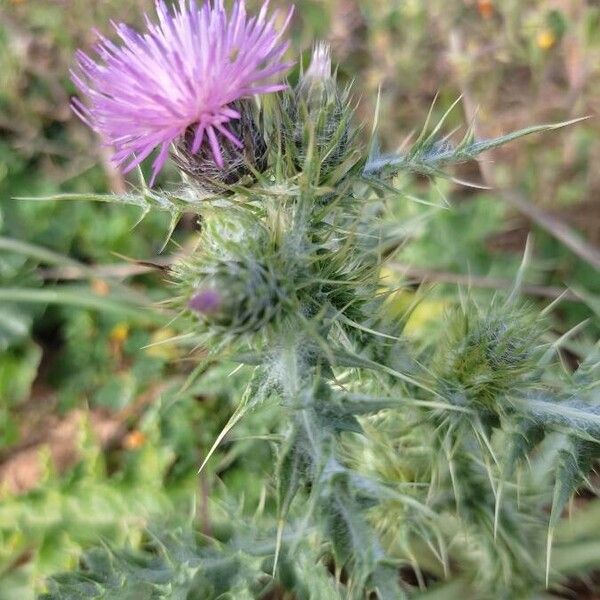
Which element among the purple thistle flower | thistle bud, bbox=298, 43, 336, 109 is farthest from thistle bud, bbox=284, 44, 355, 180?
the purple thistle flower

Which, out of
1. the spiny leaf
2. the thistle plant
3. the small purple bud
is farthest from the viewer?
the spiny leaf

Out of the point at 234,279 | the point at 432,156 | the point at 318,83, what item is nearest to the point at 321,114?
the point at 318,83

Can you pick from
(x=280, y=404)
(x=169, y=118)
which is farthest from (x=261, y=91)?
(x=280, y=404)

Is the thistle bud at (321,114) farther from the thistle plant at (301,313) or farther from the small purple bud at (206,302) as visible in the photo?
the small purple bud at (206,302)

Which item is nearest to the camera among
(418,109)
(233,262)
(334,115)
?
(233,262)

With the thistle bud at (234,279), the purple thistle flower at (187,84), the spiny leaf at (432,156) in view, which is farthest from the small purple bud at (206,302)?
the spiny leaf at (432,156)

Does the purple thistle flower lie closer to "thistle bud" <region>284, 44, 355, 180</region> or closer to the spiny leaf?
"thistle bud" <region>284, 44, 355, 180</region>

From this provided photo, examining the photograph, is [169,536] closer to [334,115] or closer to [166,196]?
[166,196]
